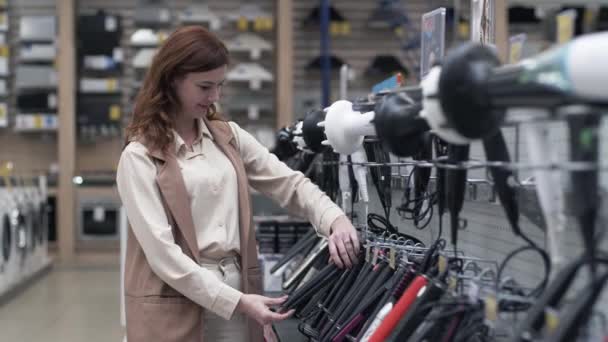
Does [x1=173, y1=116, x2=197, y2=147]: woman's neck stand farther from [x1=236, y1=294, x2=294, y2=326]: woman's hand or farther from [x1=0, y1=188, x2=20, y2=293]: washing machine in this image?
[x1=0, y1=188, x2=20, y2=293]: washing machine

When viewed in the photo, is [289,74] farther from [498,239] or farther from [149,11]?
[498,239]

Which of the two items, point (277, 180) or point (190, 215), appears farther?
point (277, 180)

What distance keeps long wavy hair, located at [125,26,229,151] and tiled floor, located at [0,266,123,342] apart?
3691 millimetres

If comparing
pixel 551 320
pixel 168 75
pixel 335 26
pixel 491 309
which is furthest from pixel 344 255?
pixel 335 26

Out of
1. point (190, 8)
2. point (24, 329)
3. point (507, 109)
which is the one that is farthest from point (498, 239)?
point (190, 8)

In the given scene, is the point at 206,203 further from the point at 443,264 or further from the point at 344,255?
the point at 443,264

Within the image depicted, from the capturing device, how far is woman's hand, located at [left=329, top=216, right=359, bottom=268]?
7.00 ft

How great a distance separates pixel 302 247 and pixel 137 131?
3.62 feet

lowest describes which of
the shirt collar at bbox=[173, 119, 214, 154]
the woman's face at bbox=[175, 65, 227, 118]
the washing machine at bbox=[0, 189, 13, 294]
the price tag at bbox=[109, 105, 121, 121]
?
the washing machine at bbox=[0, 189, 13, 294]

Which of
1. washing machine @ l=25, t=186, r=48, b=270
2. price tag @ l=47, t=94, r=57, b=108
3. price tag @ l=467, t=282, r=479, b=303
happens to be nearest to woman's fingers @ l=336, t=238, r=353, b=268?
price tag @ l=467, t=282, r=479, b=303

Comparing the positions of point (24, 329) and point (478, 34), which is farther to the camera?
point (24, 329)

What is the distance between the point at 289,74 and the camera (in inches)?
355

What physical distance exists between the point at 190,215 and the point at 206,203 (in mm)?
77

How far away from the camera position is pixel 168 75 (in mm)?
2172
